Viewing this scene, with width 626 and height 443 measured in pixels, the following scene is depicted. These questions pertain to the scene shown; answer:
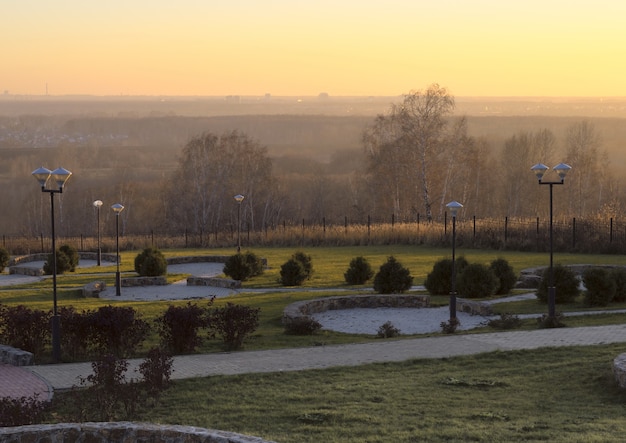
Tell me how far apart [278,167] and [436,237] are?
228 feet

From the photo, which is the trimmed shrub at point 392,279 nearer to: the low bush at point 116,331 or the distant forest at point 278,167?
the low bush at point 116,331

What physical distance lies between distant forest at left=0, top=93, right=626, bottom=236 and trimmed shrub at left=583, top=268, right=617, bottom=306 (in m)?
14.9

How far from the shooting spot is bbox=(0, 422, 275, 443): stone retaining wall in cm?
717

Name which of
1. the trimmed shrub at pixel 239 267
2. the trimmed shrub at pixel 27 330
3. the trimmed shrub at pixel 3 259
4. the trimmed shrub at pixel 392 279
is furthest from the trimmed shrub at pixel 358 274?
the trimmed shrub at pixel 3 259

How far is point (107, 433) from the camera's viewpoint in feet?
24.0

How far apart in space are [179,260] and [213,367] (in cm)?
1652

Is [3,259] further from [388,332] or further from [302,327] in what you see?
[388,332]

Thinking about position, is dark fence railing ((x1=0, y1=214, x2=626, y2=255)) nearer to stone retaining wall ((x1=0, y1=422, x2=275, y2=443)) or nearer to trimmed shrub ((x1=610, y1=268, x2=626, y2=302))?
trimmed shrub ((x1=610, y1=268, x2=626, y2=302))

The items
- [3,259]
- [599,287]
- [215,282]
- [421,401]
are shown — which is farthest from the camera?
[3,259]

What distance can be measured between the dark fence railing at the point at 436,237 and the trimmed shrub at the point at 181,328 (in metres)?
16.4

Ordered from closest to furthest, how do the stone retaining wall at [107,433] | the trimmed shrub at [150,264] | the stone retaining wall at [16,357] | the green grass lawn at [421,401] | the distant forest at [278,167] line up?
the stone retaining wall at [107,433]
the green grass lawn at [421,401]
the stone retaining wall at [16,357]
the trimmed shrub at [150,264]
the distant forest at [278,167]

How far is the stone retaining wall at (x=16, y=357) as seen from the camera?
11.9m

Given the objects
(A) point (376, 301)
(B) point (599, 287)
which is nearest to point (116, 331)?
(A) point (376, 301)

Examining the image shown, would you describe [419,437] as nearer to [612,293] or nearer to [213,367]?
[213,367]
